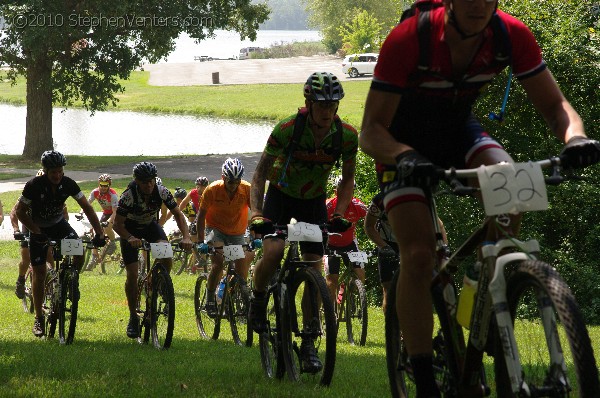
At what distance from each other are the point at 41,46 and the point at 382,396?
3426 cm

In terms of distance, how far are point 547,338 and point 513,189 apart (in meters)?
0.60

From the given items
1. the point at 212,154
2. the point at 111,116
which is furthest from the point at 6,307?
the point at 111,116

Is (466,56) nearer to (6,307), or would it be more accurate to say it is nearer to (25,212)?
(25,212)

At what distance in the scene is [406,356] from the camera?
5.82 m

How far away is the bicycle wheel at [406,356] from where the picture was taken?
210 inches

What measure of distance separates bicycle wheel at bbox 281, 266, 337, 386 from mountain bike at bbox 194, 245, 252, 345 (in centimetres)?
450

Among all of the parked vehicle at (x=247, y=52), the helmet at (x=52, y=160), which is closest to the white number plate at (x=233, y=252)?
the helmet at (x=52, y=160)

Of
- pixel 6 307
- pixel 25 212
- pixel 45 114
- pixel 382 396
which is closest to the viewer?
pixel 382 396

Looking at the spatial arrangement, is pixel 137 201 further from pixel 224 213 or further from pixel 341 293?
pixel 341 293

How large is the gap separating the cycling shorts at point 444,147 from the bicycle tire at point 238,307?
24.5 ft

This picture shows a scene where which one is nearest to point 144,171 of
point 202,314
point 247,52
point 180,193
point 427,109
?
point 202,314

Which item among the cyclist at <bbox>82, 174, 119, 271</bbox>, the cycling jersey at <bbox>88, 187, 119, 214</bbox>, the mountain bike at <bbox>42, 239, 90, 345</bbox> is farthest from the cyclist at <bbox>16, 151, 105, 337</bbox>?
the cycling jersey at <bbox>88, 187, 119, 214</bbox>

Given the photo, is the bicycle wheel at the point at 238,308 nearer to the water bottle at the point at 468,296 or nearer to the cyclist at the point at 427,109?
the cyclist at the point at 427,109

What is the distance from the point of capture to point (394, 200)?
5.25 m
